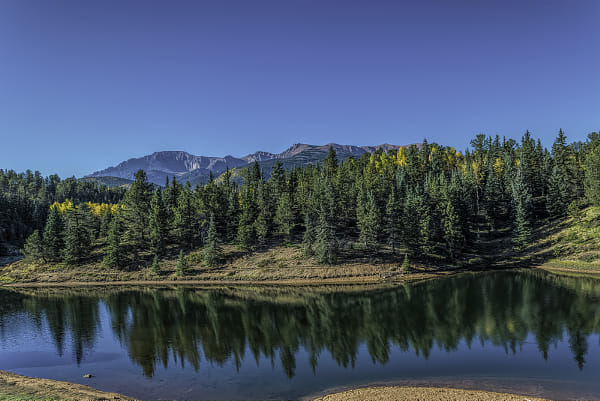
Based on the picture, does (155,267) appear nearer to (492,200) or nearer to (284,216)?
(284,216)

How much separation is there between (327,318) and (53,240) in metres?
83.1

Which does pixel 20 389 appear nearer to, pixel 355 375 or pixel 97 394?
pixel 97 394

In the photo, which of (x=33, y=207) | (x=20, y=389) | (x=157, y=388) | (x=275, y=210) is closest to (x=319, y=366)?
(x=157, y=388)

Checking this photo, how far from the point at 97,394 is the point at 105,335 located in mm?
21154

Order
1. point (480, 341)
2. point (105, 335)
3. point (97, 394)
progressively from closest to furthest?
point (97, 394) → point (480, 341) → point (105, 335)

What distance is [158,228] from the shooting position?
298 feet

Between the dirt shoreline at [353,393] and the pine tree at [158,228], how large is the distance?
65263mm

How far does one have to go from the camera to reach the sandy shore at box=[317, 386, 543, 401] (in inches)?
878

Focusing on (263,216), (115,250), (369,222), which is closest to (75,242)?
(115,250)

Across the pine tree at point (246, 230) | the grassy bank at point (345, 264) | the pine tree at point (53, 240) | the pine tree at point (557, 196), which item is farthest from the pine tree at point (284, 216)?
the pine tree at point (557, 196)

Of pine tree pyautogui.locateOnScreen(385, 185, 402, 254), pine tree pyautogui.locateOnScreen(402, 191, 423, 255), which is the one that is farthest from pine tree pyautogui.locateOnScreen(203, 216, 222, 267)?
pine tree pyautogui.locateOnScreen(402, 191, 423, 255)

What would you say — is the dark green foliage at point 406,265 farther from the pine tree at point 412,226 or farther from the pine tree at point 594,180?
the pine tree at point 594,180

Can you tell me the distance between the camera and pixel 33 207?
533 feet

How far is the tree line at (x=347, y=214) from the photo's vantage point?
264 ft
